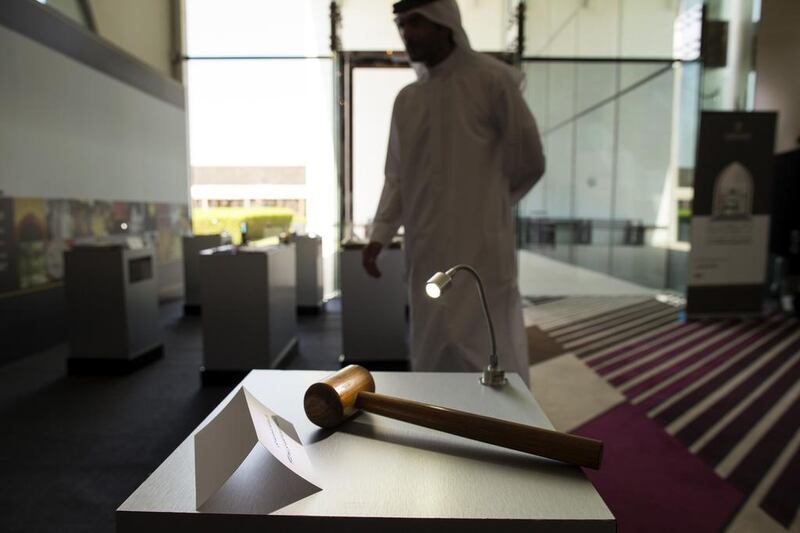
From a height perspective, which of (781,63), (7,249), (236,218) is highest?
(781,63)

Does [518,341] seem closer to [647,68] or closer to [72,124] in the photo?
[72,124]

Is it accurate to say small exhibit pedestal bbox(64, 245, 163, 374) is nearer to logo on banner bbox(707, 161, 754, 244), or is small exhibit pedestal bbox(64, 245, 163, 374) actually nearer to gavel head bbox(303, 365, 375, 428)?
gavel head bbox(303, 365, 375, 428)

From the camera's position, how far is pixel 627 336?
16.0 feet

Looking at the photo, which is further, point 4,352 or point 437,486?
point 4,352

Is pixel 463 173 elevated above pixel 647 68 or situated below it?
below

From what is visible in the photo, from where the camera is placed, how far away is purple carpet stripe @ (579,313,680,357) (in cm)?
444

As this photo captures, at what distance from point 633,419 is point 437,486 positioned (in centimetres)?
246

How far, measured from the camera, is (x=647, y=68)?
6.81m

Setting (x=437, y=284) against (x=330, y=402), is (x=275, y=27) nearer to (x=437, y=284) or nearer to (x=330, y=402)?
(x=437, y=284)

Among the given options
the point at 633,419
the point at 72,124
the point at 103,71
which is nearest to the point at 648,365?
the point at 633,419

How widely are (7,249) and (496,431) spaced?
4172mm

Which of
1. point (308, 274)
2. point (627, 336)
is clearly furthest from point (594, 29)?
point (308, 274)

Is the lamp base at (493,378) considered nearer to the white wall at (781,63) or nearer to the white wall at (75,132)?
the white wall at (75,132)

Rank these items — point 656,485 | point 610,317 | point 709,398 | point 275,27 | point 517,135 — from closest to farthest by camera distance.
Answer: point 517,135 < point 656,485 < point 709,398 < point 610,317 < point 275,27
